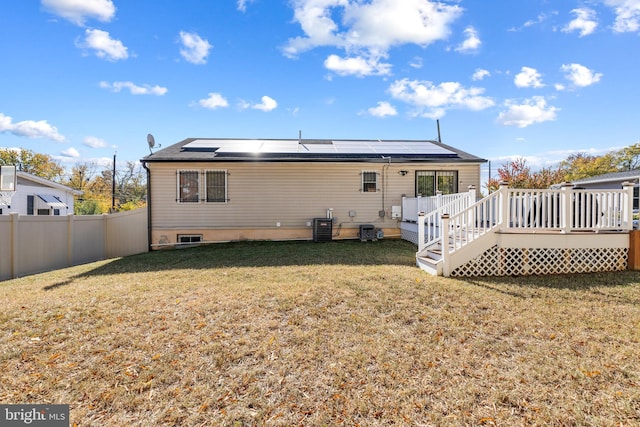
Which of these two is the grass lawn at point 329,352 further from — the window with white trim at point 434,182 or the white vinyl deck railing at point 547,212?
the window with white trim at point 434,182

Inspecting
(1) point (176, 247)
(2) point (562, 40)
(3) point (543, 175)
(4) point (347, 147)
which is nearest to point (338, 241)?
(4) point (347, 147)

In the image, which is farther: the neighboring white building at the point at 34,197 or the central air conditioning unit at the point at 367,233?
the neighboring white building at the point at 34,197

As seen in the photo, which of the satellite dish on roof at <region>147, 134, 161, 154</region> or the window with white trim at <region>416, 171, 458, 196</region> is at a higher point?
the satellite dish on roof at <region>147, 134, 161, 154</region>

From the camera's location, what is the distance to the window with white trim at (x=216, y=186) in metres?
10.7

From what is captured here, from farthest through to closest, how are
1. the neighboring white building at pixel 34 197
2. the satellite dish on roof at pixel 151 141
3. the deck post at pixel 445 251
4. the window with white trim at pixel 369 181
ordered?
the neighboring white building at pixel 34 197, the satellite dish on roof at pixel 151 141, the window with white trim at pixel 369 181, the deck post at pixel 445 251

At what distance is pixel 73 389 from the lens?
239cm

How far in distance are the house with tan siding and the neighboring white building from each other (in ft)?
36.6

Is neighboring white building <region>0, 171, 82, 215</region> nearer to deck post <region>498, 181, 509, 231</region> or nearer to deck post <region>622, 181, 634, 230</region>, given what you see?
deck post <region>498, 181, 509, 231</region>

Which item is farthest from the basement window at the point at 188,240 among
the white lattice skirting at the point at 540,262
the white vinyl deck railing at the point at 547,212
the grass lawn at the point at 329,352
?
the white lattice skirting at the point at 540,262

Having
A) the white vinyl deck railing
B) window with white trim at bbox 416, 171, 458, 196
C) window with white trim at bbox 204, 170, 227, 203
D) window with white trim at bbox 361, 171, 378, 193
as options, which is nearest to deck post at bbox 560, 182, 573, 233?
the white vinyl deck railing

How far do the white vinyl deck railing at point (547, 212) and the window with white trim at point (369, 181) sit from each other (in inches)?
203

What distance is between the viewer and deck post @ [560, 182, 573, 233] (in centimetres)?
586

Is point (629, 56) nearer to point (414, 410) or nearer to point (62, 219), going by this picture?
point (414, 410)

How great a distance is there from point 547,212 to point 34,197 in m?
24.2
